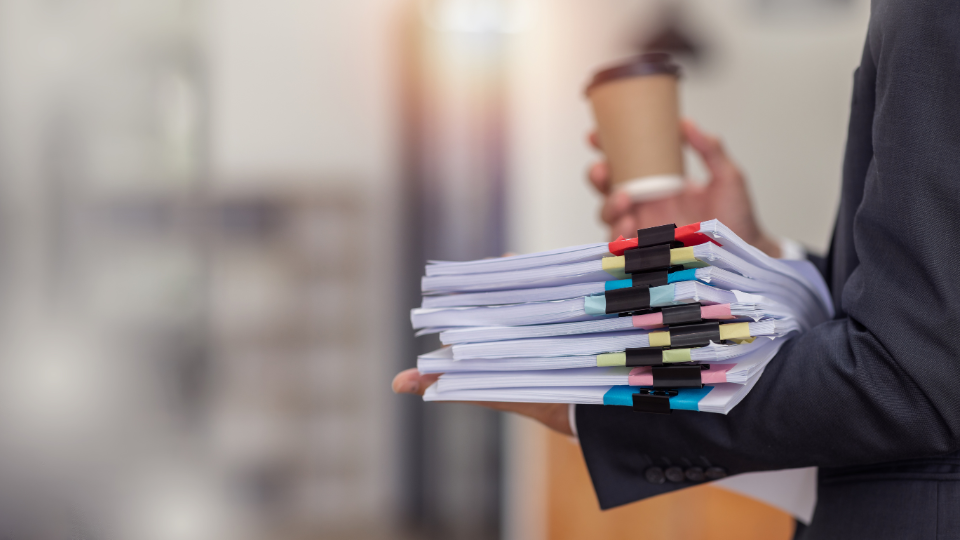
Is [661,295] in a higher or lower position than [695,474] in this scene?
higher

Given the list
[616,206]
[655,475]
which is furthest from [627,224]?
[655,475]

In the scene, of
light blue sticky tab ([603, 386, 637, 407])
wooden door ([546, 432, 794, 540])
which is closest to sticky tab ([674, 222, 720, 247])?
light blue sticky tab ([603, 386, 637, 407])

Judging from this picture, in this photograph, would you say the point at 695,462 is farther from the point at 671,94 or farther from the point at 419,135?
the point at 419,135

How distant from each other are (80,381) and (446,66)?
1.50 metres

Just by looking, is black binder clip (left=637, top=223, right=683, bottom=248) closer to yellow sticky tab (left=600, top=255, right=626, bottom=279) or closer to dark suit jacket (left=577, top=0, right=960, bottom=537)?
yellow sticky tab (left=600, top=255, right=626, bottom=279)

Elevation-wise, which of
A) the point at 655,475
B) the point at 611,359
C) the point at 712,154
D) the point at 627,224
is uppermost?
the point at 712,154

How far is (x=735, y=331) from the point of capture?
1.28 ft

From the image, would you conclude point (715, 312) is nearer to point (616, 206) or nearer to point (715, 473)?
point (715, 473)

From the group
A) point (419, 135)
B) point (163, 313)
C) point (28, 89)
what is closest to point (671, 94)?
point (419, 135)

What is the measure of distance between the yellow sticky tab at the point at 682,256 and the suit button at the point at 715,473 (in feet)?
0.61

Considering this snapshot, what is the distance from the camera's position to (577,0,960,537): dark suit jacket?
39cm

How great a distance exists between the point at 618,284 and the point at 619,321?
3 centimetres

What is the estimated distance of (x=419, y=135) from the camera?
88.9 inches

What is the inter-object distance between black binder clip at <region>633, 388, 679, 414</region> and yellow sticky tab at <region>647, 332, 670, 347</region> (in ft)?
0.10
